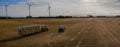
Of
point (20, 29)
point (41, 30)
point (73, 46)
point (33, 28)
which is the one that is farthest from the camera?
point (41, 30)

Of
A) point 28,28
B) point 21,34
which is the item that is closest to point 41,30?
point 28,28

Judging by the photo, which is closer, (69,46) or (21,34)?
(69,46)

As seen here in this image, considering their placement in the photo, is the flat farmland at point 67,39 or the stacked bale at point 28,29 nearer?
the flat farmland at point 67,39

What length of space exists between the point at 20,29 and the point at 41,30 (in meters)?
12.8

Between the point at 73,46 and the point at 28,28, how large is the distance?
2238 centimetres

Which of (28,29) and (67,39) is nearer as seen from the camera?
(67,39)

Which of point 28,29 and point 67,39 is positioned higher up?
point 28,29

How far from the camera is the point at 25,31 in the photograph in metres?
47.8

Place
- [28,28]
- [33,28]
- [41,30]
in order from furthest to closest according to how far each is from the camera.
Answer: [41,30]
[33,28]
[28,28]

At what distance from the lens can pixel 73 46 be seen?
2888 cm

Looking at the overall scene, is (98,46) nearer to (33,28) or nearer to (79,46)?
(79,46)

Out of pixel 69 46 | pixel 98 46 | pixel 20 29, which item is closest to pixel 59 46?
pixel 69 46

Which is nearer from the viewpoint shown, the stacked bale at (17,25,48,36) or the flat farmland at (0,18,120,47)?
the flat farmland at (0,18,120,47)

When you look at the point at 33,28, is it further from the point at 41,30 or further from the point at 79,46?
the point at 79,46
